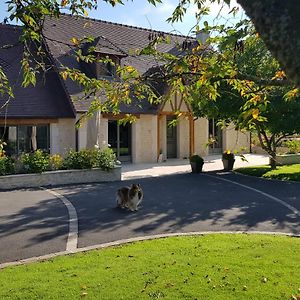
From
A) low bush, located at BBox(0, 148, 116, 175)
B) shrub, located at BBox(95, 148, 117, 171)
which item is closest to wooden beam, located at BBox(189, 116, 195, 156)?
low bush, located at BBox(0, 148, 116, 175)

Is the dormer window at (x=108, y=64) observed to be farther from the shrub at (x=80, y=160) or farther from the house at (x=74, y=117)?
the shrub at (x=80, y=160)

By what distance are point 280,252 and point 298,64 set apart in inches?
231

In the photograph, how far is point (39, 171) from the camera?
1575cm

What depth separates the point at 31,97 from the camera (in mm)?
21016

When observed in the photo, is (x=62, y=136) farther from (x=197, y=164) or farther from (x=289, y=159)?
(x=289, y=159)

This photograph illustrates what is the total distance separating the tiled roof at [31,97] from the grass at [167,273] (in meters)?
14.0

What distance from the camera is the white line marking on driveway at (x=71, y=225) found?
798cm

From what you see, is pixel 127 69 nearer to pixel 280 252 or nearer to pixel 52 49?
pixel 280 252

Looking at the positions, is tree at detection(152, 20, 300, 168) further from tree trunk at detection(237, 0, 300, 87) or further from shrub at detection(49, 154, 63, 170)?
shrub at detection(49, 154, 63, 170)

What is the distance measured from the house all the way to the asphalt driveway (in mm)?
4402

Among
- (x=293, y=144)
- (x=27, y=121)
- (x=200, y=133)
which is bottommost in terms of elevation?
(x=293, y=144)

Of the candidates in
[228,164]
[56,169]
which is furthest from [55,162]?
[228,164]

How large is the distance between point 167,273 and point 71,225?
4128mm

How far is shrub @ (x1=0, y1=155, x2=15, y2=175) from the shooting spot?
49.3 ft
